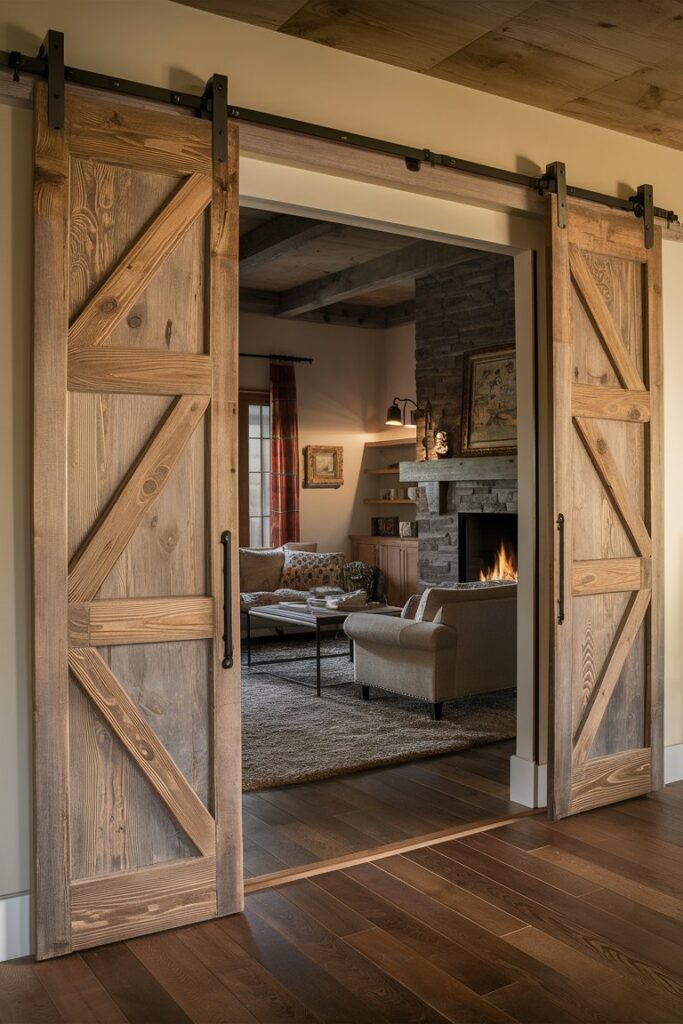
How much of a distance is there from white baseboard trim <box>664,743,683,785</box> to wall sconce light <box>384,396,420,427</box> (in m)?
5.30

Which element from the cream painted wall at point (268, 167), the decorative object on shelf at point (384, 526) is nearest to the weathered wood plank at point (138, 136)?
the cream painted wall at point (268, 167)

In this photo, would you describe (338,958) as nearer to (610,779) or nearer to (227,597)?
(227,597)

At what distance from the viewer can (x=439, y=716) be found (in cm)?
562

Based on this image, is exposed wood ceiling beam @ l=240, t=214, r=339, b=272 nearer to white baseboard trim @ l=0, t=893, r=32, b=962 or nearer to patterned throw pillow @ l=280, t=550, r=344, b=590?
patterned throw pillow @ l=280, t=550, r=344, b=590

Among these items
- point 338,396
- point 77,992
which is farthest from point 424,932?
point 338,396

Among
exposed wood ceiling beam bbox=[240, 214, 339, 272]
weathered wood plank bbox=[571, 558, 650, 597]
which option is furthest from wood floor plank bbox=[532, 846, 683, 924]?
exposed wood ceiling beam bbox=[240, 214, 339, 272]

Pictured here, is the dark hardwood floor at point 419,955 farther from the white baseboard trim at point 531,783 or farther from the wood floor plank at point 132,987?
the white baseboard trim at point 531,783

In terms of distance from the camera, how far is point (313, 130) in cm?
332

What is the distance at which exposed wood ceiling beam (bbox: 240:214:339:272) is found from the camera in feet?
23.0

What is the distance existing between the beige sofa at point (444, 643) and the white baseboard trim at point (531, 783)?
1.42 m

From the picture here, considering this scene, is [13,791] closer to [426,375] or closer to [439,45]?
[439,45]

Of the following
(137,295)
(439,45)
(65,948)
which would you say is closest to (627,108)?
(439,45)

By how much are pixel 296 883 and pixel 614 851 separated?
1.23 metres

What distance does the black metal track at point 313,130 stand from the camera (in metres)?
2.76
